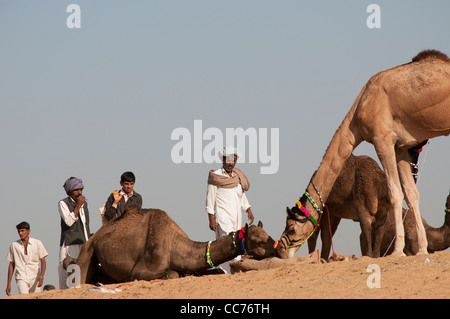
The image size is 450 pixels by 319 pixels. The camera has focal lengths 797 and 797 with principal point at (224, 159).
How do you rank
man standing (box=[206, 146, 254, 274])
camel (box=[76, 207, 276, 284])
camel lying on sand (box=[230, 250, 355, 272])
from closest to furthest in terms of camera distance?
camel lying on sand (box=[230, 250, 355, 272]) → camel (box=[76, 207, 276, 284]) → man standing (box=[206, 146, 254, 274])

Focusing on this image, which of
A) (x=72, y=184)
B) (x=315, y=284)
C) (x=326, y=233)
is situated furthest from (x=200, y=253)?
(x=326, y=233)

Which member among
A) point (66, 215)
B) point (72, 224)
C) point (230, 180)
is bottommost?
point (72, 224)

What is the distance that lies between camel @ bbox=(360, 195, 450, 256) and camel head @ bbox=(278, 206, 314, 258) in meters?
3.00

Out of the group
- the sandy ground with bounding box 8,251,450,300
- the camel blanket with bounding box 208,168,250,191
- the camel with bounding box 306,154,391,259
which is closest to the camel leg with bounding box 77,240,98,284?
the sandy ground with bounding box 8,251,450,300

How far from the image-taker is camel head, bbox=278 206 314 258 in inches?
529

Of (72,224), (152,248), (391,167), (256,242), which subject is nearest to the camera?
(256,242)

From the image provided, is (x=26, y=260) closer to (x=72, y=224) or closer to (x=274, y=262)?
(x=72, y=224)

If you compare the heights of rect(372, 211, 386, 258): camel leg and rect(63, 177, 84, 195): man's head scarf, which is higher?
rect(63, 177, 84, 195): man's head scarf

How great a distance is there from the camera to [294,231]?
1360 centimetres

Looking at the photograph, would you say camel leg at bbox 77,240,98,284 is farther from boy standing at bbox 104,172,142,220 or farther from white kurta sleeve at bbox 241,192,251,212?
white kurta sleeve at bbox 241,192,251,212

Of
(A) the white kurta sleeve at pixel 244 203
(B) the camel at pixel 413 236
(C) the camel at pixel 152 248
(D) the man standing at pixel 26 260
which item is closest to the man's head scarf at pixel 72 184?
(C) the camel at pixel 152 248

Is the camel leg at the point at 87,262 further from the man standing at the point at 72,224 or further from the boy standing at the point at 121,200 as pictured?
the boy standing at the point at 121,200

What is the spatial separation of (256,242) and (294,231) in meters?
1.06
